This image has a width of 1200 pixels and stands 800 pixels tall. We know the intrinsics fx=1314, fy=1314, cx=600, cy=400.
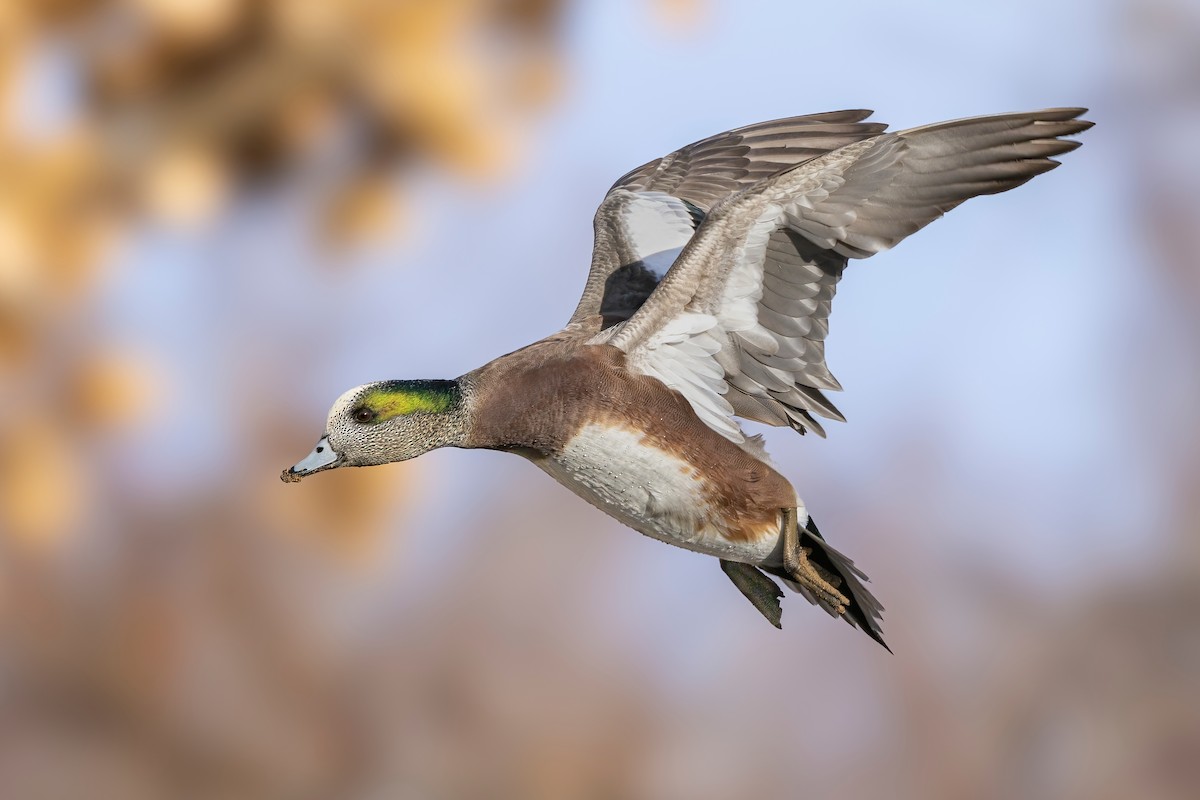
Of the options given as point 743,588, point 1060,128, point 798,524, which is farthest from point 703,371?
point 1060,128

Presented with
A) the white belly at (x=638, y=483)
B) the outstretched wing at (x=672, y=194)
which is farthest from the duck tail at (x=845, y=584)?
the outstretched wing at (x=672, y=194)

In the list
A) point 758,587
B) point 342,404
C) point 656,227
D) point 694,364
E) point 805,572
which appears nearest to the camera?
point 342,404

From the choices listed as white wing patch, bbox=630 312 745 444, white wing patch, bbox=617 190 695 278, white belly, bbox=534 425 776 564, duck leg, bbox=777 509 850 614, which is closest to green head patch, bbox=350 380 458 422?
white belly, bbox=534 425 776 564

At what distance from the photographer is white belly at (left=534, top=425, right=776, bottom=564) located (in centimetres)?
233

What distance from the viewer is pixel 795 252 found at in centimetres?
238

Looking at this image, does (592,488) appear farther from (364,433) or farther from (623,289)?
(623,289)

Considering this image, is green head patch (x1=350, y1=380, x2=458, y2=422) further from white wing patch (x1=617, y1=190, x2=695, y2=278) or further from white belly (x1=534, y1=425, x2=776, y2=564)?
white wing patch (x1=617, y1=190, x2=695, y2=278)

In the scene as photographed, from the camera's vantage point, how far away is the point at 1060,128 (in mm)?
2236

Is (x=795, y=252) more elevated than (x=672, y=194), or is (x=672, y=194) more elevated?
(x=672, y=194)

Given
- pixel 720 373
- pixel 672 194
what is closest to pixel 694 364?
pixel 720 373

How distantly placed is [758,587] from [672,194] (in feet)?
3.68

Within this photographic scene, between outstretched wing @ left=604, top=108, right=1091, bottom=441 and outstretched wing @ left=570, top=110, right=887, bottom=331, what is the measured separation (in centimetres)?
37

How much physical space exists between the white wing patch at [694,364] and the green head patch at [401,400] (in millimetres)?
353

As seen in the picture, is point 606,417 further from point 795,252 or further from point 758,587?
point 758,587
